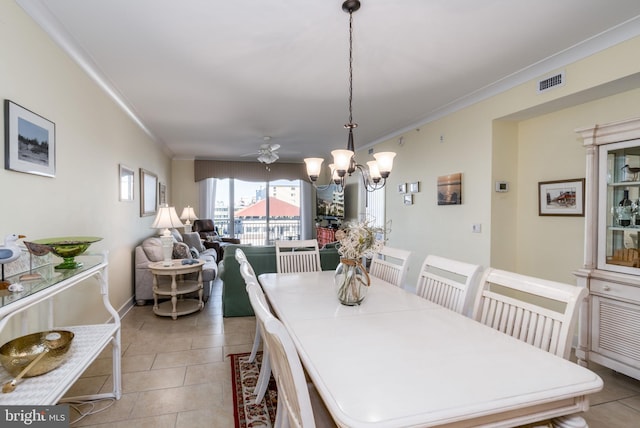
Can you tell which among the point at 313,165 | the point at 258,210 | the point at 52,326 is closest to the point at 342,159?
the point at 313,165

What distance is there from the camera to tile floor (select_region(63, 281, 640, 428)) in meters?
1.99

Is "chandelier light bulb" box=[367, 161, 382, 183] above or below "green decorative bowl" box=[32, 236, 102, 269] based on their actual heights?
above

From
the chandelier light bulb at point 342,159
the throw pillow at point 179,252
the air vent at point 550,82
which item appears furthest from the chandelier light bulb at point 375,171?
the throw pillow at point 179,252

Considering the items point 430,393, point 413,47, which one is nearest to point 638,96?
point 413,47

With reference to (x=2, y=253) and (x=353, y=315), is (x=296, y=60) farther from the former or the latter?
(x=2, y=253)

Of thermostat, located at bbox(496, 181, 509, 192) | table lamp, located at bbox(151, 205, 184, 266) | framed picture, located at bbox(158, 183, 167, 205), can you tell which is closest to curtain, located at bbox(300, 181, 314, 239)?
framed picture, located at bbox(158, 183, 167, 205)

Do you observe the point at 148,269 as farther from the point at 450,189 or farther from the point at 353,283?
the point at 450,189

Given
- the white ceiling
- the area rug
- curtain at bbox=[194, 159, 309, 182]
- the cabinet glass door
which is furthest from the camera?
curtain at bbox=[194, 159, 309, 182]

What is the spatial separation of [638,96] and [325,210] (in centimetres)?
605

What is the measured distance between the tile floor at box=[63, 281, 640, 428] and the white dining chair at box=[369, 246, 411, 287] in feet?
4.58

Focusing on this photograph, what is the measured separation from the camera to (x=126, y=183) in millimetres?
4004

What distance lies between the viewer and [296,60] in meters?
2.80

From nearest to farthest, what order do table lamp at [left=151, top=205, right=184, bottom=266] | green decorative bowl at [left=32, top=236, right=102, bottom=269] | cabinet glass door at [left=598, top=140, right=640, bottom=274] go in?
green decorative bowl at [left=32, top=236, right=102, bottom=269]
cabinet glass door at [left=598, top=140, right=640, bottom=274]
table lamp at [left=151, top=205, right=184, bottom=266]

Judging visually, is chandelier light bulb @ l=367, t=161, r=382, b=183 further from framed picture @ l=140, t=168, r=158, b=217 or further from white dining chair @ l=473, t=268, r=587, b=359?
framed picture @ l=140, t=168, r=158, b=217
